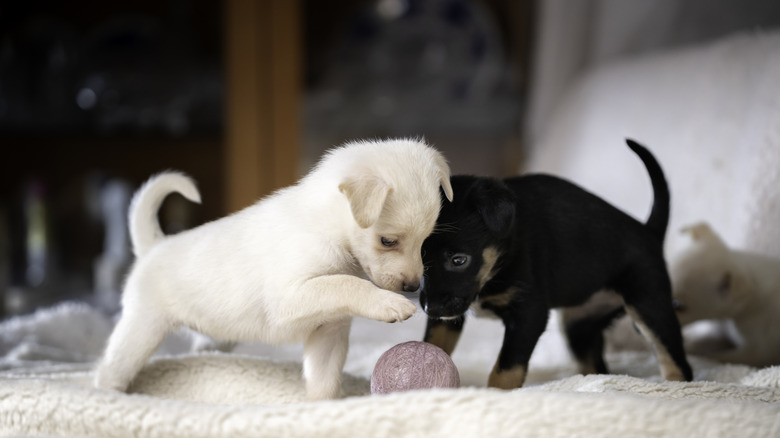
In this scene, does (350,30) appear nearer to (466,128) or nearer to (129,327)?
(466,128)

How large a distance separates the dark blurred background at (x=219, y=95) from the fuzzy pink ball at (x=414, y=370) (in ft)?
4.89

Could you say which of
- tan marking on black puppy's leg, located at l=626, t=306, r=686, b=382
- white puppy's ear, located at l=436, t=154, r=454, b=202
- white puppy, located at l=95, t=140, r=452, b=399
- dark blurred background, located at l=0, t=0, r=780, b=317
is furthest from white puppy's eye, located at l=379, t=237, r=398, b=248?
dark blurred background, located at l=0, t=0, r=780, b=317

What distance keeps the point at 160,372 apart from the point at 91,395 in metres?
0.30

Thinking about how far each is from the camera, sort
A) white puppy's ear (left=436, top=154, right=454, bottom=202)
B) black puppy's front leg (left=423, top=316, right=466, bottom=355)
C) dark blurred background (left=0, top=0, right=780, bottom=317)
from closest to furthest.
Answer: white puppy's ear (left=436, top=154, right=454, bottom=202)
black puppy's front leg (left=423, top=316, right=466, bottom=355)
dark blurred background (left=0, top=0, right=780, bottom=317)

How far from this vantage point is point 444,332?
50.6 inches

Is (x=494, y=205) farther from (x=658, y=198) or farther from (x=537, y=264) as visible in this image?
(x=658, y=198)

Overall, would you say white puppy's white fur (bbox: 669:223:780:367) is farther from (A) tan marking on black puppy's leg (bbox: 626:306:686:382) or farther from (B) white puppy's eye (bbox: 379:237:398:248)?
(B) white puppy's eye (bbox: 379:237:398:248)

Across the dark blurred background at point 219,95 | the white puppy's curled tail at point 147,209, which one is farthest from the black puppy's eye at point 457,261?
the dark blurred background at point 219,95

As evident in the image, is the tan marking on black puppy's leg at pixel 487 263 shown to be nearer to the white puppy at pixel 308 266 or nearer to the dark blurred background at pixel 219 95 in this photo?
the white puppy at pixel 308 266

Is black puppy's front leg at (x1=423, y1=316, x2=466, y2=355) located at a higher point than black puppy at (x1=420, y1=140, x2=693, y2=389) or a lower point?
lower

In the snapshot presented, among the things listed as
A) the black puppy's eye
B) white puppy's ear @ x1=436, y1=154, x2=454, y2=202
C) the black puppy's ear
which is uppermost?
white puppy's ear @ x1=436, y1=154, x2=454, y2=202

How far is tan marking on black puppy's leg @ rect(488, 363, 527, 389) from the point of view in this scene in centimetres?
116

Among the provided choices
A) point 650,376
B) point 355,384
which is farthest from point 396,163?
point 650,376

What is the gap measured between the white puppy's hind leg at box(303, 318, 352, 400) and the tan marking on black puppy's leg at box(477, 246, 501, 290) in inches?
8.5
